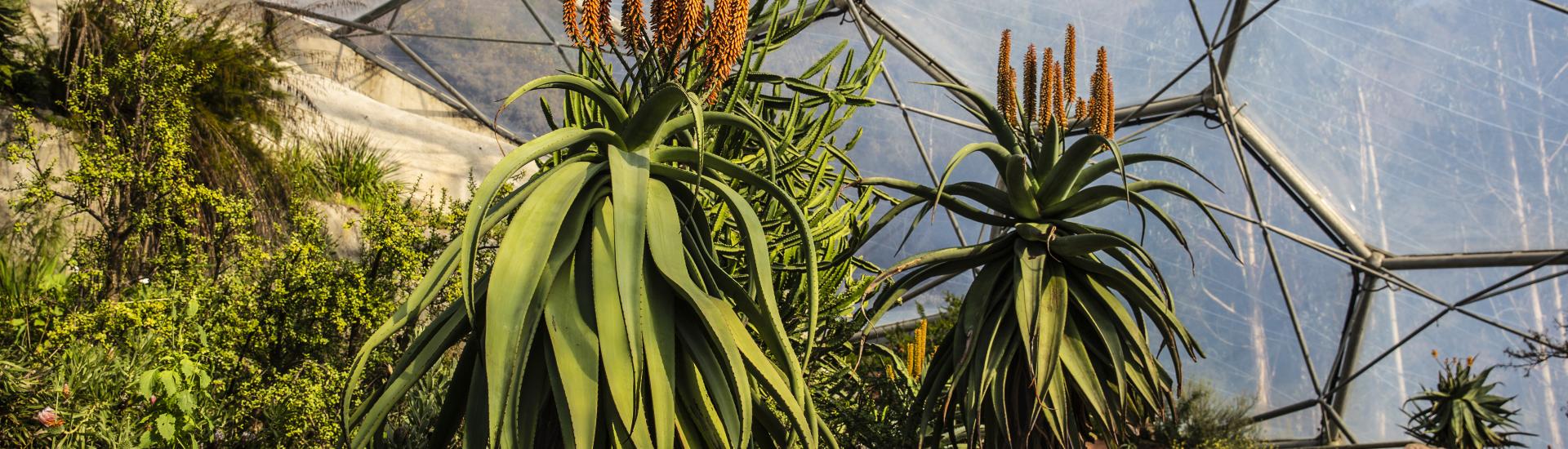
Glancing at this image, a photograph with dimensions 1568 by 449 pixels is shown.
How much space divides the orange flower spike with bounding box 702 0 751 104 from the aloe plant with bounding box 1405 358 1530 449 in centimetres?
1066

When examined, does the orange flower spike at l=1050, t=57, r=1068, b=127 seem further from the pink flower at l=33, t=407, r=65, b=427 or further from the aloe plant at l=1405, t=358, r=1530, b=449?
the aloe plant at l=1405, t=358, r=1530, b=449

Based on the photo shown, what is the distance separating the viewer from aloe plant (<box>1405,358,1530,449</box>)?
10766mm

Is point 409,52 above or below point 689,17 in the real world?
above

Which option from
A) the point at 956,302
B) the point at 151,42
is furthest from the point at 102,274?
the point at 956,302

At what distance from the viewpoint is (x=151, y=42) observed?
6.32 metres

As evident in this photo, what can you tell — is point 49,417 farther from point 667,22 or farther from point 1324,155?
point 1324,155

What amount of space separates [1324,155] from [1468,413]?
122 inches

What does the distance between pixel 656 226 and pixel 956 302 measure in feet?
30.4

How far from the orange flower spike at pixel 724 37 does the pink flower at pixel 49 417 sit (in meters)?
3.09

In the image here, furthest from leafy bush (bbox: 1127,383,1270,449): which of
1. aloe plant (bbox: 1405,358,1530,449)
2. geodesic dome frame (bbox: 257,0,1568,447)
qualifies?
aloe plant (bbox: 1405,358,1530,449)

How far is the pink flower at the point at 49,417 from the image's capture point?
159 inches

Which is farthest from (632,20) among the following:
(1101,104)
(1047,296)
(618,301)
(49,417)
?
(49,417)

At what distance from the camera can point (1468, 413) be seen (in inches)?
427

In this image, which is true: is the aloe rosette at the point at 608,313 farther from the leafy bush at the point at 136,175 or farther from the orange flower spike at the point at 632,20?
the leafy bush at the point at 136,175
